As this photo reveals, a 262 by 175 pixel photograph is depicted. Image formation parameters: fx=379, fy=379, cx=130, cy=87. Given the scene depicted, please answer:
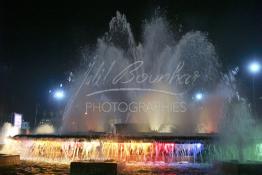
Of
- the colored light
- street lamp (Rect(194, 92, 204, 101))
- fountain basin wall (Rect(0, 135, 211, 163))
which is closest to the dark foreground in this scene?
fountain basin wall (Rect(0, 135, 211, 163))

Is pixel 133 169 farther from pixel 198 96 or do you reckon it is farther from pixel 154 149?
pixel 198 96

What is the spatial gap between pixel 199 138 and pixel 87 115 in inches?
1006

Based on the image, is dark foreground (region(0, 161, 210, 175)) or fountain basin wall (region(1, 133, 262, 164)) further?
fountain basin wall (region(1, 133, 262, 164))

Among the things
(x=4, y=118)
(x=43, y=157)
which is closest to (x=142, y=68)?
(x=43, y=157)

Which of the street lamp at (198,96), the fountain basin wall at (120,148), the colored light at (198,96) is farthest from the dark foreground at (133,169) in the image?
the colored light at (198,96)

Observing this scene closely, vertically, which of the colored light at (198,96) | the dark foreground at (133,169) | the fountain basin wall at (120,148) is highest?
the colored light at (198,96)

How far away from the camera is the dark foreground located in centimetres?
1498

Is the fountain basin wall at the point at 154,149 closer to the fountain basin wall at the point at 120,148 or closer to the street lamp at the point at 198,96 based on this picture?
the fountain basin wall at the point at 120,148

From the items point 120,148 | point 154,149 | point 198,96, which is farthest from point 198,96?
point 120,148

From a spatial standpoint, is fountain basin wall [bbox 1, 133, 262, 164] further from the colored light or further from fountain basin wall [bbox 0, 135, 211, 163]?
the colored light

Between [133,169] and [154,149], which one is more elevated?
[154,149]

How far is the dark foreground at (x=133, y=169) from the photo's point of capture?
49.2 ft

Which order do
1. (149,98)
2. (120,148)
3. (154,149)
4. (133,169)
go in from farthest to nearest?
(149,98), (120,148), (154,149), (133,169)

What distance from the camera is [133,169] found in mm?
16234
